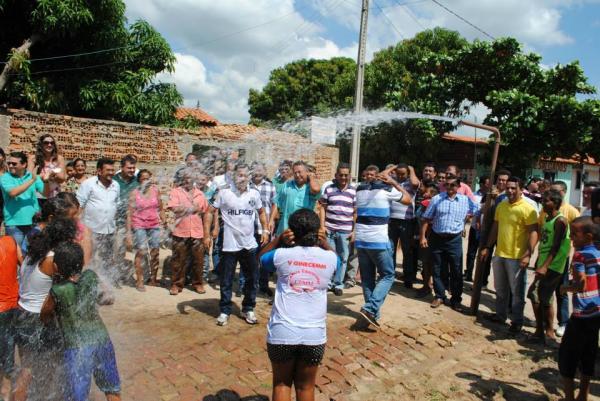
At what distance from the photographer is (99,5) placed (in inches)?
468

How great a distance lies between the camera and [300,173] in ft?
22.4

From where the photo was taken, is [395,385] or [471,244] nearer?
[395,385]

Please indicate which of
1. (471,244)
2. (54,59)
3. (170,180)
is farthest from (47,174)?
(54,59)

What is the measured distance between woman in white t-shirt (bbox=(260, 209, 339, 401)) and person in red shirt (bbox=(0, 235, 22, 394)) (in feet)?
6.24

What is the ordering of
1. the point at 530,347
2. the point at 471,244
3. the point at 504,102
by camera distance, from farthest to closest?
the point at 504,102
the point at 471,244
the point at 530,347

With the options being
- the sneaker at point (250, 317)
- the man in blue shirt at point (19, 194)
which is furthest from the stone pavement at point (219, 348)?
the man in blue shirt at point (19, 194)

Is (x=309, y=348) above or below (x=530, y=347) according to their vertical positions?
above

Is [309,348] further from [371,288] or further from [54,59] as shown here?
[54,59]

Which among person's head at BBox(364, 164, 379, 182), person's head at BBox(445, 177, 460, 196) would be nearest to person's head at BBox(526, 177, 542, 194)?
person's head at BBox(445, 177, 460, 196)

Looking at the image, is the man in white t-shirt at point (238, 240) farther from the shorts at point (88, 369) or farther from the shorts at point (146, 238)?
the shorts at point (88, 369)

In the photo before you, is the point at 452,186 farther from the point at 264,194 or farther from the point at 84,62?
the point at 84,62

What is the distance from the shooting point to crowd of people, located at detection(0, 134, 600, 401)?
304 centimetres

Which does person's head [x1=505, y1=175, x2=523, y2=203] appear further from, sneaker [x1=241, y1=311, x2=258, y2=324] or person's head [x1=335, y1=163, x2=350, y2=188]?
sneaker [x1=241, y1=311, x2=258, y2=324]

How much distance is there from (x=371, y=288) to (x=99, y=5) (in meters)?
10.9
